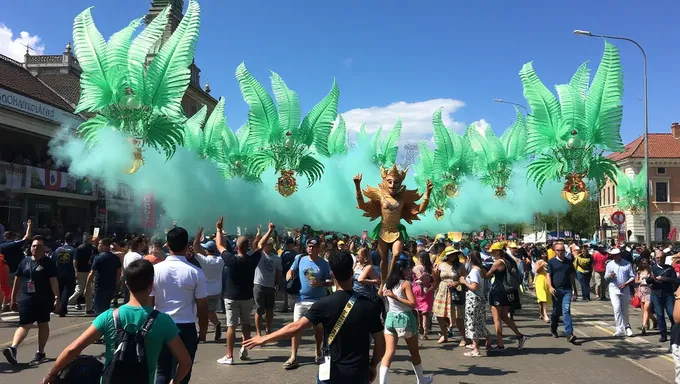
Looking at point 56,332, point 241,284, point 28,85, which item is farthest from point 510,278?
point 28,85

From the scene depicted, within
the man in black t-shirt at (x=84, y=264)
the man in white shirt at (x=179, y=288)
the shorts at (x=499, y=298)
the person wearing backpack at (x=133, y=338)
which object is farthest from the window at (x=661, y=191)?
the person wearing backpack at (x=133, y=338)

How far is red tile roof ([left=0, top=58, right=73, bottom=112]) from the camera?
25.5 metres

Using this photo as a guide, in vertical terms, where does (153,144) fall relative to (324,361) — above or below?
above

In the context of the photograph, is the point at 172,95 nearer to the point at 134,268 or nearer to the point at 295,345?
the point at 295,345

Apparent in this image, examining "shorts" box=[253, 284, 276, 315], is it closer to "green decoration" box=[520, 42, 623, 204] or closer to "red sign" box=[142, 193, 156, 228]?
"green decoration" box=[520, 42, 623, 204]

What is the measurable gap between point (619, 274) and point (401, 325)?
602 centimetres

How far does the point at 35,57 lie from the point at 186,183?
20.4 m

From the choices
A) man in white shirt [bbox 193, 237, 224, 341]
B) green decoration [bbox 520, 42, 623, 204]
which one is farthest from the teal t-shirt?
green decoration [bbox 520, 42, 623, 204]

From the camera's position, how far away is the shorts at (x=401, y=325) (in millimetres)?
6293

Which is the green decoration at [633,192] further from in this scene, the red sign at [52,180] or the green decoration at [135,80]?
the red sign at [52,180]

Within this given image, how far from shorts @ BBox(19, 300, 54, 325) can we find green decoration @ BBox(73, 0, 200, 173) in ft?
16.7

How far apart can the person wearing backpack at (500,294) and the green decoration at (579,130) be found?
314 cm

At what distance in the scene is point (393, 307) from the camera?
21.1 feet

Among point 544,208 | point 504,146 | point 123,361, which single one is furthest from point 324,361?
A: point 544,208
